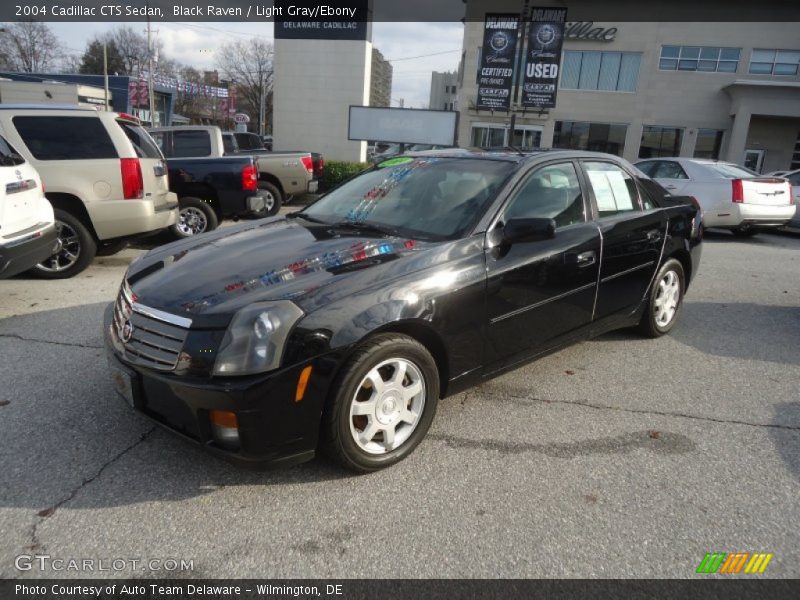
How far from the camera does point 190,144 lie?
10.4m

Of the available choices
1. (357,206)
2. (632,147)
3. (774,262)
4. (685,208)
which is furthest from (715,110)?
(357,206)

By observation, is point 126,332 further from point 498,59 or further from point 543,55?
point 543,55

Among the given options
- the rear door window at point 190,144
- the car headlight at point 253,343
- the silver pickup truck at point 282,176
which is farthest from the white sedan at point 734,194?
the car headlight at point 253,343

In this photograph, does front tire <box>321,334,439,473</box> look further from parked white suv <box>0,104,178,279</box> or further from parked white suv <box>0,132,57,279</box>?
parked white suv <box>0,104,178,279</box>

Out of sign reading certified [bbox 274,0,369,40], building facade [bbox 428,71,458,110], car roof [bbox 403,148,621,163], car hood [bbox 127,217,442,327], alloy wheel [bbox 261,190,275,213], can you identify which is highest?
building facade [bbox 428,71,458,110]

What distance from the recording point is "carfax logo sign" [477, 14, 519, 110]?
20594mm

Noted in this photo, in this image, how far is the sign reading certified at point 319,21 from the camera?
21.3 m

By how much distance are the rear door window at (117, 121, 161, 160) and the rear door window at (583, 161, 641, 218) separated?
5.40 metres

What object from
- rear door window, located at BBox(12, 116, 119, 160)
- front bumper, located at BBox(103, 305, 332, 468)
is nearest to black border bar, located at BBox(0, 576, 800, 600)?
front bumper, located at BBox(103, 305, 332, 468)

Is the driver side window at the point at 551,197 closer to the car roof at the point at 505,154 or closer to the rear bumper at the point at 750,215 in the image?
the car roof at the point at 505,154

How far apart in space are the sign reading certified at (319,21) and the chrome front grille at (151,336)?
20848 mm

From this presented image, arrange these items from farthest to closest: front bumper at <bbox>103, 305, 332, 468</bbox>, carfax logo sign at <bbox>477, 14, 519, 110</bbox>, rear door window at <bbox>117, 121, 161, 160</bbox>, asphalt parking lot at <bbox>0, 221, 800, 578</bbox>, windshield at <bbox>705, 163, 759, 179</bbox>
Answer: carfax logo sign at <bbox>477, 14, 519, 110</bbox> < windshield at <bbox>705, 163, 759, 179</bbox> < rear door window at <bbox>117, 121, 161, 160</bbox> < front bumper at <bbox>103, 305, 332, 468</bbox> < asphalt parking lot at <bbox>0, 221, 800, 578</bbox>

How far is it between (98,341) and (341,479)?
2.74 m

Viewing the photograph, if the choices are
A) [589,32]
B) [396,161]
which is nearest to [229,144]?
[396,161]
